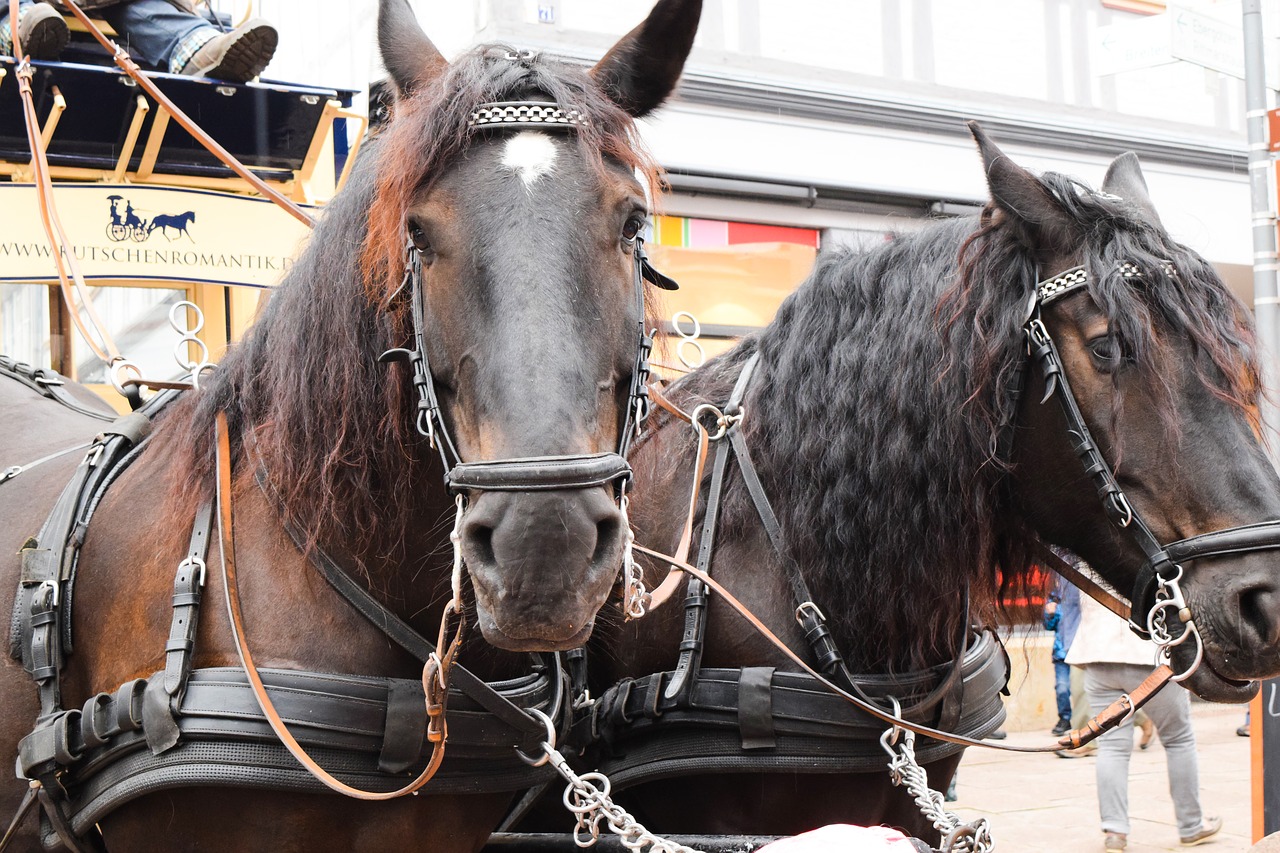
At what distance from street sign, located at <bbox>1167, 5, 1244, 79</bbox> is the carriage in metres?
2.36

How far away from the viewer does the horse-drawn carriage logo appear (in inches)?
169

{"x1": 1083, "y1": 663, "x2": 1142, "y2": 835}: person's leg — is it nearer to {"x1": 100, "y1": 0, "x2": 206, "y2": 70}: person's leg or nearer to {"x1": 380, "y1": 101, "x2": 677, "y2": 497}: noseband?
{"x1": 380, "y1": 101, "x2": 677, "y2": 497}: noseband

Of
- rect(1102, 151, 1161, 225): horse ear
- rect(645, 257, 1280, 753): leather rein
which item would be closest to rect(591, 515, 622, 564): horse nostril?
rect(645, 257, 1280, 753): leather rein

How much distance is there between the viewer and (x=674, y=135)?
8.58 m

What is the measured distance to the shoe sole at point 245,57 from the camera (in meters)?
4.42

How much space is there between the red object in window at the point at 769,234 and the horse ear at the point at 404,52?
6.66m

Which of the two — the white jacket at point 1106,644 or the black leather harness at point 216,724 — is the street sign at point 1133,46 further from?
the black leather harness at point 216,724

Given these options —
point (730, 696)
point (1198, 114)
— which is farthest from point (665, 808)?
point (1198, 114)

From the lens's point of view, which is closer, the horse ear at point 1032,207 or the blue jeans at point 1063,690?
the horse ear at point 1032,207

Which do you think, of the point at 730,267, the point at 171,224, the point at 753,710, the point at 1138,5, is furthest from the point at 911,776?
the point at 1138,5

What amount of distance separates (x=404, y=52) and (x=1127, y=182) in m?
1.87

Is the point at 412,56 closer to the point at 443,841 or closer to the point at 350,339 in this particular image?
the point at 350,339

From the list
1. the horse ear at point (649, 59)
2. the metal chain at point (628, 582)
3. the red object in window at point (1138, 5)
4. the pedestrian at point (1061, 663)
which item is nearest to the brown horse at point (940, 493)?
the metal chain at point (628, 582)

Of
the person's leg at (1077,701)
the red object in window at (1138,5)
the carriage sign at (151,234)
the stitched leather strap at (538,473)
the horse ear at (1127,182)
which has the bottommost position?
the person's leg at (1077,701)
